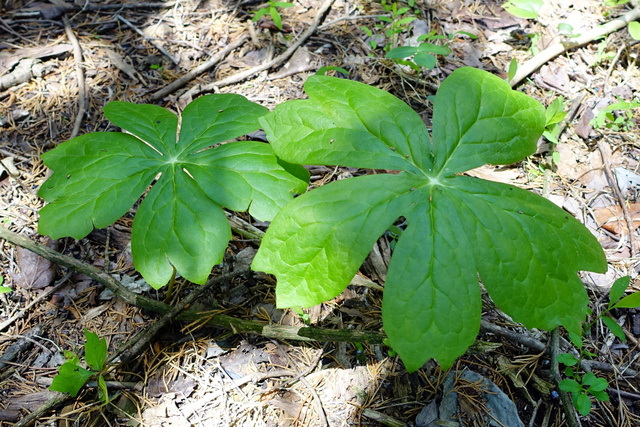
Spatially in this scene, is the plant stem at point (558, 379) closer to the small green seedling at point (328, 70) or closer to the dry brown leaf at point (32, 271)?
the small green seedling at point (328, 70)

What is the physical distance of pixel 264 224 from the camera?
8.84 ft

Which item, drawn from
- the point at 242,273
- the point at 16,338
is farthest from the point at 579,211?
the point at 16,338

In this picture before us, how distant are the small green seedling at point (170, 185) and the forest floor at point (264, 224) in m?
0.58

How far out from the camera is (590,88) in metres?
3.34

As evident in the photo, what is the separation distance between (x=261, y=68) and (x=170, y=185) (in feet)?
5.46

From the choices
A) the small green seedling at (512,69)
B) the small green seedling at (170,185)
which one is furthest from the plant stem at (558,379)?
the small green seedling at (512,69)

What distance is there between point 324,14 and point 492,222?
279 cm

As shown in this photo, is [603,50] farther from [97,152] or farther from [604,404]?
[97,152]

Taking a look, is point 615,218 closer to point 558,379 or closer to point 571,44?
point 558,379

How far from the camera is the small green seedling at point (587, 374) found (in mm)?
1939

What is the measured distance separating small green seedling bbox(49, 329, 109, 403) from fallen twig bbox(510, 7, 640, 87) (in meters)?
3.16

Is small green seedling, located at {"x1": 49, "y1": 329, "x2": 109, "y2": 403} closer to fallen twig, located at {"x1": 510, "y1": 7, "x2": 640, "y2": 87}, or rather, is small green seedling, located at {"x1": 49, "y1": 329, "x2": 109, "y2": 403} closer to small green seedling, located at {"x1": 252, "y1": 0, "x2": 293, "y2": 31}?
small green seedling, located at {"x1": 252, "y1": 0, "x2": 293, "y2": 31}

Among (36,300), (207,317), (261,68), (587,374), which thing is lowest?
(36,300)

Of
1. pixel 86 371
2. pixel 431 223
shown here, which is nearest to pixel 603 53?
pixel 431 223
